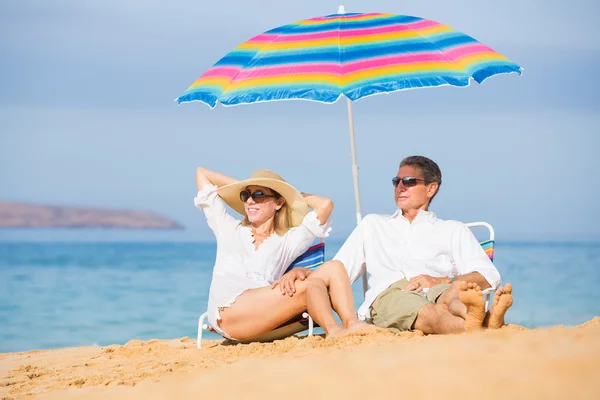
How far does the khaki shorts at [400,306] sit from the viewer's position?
4875mm

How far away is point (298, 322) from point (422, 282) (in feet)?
2.71

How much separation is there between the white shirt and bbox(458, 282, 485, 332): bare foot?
0.70m

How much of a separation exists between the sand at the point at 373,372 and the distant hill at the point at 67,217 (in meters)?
38.6

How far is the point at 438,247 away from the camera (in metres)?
5.16

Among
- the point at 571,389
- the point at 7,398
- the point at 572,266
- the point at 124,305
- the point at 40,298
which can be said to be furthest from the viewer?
the point at 572,266

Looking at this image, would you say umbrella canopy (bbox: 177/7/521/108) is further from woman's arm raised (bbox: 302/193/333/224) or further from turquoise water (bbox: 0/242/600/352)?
turquoise water (bbox: 0/242/600/352)

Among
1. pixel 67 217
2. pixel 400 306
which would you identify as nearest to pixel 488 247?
pixel 400 306

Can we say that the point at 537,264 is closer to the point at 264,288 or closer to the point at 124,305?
the point at 124,305

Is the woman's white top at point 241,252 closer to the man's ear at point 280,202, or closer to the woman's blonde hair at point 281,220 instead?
the woman's blonde hair at point 281,220

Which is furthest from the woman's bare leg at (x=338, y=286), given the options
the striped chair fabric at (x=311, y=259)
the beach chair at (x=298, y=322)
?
the striped chair fabric at (x=311, y=259)

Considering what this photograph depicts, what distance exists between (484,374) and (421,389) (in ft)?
0.84

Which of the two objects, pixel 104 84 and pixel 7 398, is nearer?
pixel 7 398

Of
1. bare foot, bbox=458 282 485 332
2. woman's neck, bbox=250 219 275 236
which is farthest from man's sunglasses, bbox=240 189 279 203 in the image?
bare foot, bbox=458 282 485 332

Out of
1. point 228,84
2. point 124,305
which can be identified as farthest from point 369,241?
point 124,305
